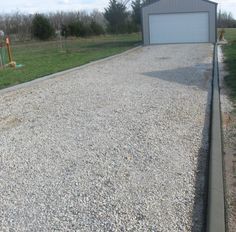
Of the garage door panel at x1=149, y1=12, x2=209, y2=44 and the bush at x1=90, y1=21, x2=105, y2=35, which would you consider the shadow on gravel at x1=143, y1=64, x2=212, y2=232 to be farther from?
the bush at x1=90, y1=21, x2=105, y2=35

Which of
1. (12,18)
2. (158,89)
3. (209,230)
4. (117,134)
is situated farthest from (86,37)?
(209,230)

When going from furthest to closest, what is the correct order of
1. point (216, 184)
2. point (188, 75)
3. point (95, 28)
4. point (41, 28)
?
point (95, 28) → point (41, 28) → point (188, 75) → point (216, 184)

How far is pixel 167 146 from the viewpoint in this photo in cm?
496

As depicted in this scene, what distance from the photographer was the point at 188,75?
37.7 ft

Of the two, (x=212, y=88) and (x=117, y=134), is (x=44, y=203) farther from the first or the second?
(x=212, y=88)

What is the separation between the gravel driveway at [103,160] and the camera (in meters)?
3.24

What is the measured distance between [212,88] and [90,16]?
46014 millimetres

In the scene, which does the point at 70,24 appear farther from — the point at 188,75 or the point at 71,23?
the point at 188,75

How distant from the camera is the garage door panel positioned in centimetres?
2764

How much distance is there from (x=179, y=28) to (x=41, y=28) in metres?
17.3

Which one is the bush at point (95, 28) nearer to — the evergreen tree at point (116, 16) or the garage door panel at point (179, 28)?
the evergreen tree at point (116, 16)

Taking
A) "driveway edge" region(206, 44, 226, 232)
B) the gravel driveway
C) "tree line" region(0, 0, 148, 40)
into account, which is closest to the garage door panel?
"tree line" region(0, 0, 148, 40)

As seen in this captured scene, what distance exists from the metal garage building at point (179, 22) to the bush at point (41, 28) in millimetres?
14847

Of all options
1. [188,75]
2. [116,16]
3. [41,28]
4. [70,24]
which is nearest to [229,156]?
[188,75]
